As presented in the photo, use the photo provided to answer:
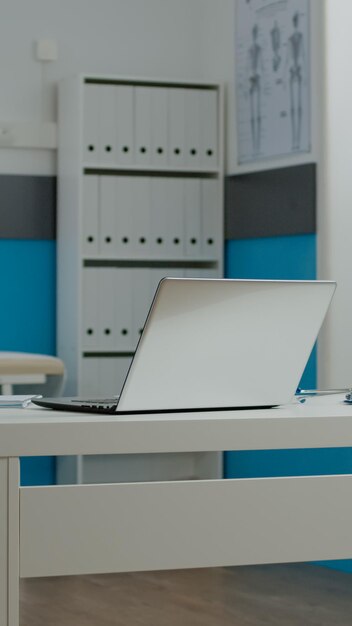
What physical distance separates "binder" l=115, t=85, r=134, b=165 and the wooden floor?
5.16 feet

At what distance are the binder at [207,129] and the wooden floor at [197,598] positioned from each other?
1.58 m

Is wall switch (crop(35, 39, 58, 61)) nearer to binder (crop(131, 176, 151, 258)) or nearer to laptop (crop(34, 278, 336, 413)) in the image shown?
binder (crop(131, 176, 151, 258))

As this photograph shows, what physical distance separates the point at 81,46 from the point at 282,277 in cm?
127

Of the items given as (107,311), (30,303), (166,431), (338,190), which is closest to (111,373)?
(107,311)

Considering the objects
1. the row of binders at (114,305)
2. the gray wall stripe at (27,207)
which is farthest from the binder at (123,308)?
the gray wall stripe at (27,207)

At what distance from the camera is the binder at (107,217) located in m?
4.27

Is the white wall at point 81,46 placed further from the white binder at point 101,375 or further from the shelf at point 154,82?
the white binder at point 101,375

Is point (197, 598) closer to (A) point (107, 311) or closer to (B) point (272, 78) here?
(A) point (107, 311)

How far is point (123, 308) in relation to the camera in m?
4.31

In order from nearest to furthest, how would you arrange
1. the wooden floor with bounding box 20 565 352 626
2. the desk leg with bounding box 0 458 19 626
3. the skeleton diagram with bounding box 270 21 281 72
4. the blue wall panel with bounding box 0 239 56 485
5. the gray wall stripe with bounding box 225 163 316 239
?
1. the desk leg with bounding box 0 458 19 626
2. the wooden floor with bounding box 20 565 352 626
3. the gray wall stripe with bounding box 225 163 316 239
4. the skeleton diagram with bounding box 270 21 281 72
5. the blue wall panel with bounding box 0 239 56 485

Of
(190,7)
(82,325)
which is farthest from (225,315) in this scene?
(190,7)

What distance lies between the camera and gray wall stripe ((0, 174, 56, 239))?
4426 millimetres

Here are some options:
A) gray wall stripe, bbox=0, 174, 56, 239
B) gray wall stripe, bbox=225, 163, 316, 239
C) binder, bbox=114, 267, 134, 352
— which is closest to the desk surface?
gray wall stripe, bbox=225, 163, 316, 239

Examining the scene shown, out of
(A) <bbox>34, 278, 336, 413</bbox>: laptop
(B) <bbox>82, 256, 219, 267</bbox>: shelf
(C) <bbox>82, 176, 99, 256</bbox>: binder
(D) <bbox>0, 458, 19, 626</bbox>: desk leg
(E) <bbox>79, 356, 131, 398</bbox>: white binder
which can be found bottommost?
(D) <bbox>0, 458, 19, 626</bbox>: desk leg
